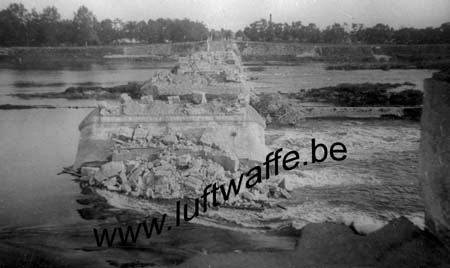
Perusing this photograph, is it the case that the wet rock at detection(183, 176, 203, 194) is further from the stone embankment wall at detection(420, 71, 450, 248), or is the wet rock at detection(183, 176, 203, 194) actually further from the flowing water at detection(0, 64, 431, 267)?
the stone embankment wall at detection(420, 71, 450, 248)

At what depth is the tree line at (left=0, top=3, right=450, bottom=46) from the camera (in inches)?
523

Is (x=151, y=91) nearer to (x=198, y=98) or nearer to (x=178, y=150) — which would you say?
(x=198, y=98)

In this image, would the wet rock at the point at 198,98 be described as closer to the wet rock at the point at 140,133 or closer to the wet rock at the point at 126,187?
the wet rock at the point at 140,133

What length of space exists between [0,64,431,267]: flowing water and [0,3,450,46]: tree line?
3391 mm

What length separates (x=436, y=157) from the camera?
445cm

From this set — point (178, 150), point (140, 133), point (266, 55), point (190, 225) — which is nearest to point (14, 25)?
point (140, 133)

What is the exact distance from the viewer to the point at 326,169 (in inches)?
420

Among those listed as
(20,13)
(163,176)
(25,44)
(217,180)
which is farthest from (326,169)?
(25,44)

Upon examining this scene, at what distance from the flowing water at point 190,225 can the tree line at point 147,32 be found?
3391 millimetres

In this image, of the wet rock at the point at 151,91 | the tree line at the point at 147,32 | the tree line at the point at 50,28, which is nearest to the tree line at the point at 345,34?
the tree line at the point at 147,32

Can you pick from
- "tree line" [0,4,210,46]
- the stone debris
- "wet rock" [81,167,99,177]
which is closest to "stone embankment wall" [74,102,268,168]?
the stone debris

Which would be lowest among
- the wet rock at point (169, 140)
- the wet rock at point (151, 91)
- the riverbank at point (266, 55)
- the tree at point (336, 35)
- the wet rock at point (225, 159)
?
the wet rock at point (225, 159)

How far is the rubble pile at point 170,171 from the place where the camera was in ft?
27.8

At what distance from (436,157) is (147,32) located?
39471 millimetres
